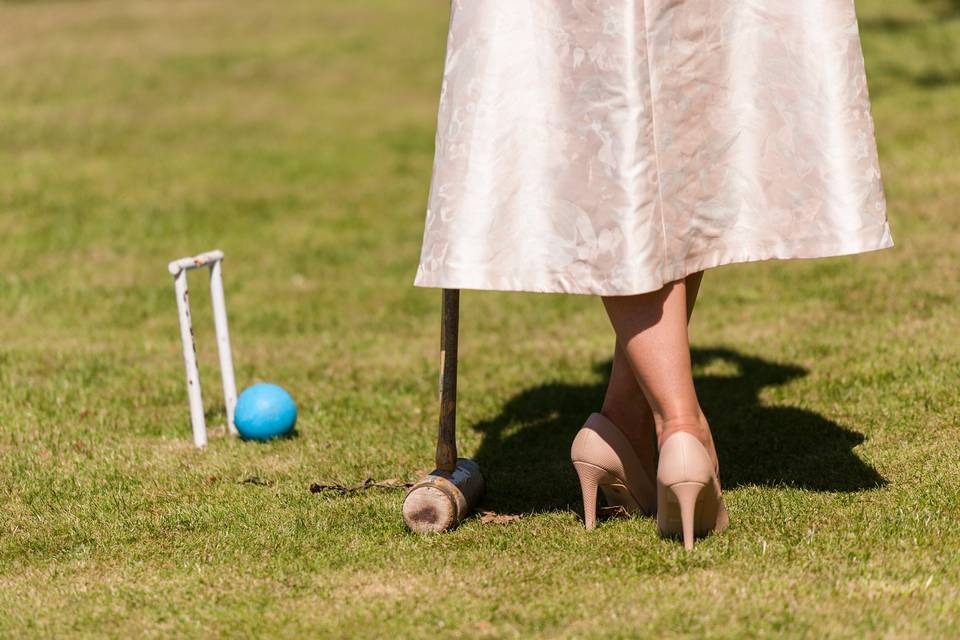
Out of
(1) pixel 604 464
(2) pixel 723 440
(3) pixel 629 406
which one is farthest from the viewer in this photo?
(2) pixel 723 440

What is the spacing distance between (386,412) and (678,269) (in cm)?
249

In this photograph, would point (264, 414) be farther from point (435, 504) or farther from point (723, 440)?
point (723, 440)

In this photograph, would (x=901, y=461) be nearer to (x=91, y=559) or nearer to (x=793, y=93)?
(x=793, y=93)

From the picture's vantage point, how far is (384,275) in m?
8.62

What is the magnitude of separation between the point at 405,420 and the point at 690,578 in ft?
7.72

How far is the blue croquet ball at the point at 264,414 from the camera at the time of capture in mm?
5008

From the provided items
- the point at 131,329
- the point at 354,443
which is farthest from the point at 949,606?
the point at 131,329

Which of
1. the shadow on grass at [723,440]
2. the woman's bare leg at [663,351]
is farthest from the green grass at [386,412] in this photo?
the woman's bare leg at [663,351]

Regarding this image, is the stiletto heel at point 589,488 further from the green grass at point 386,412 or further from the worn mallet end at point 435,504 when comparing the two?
the worn mallet end at point 435,504

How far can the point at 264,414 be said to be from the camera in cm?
501

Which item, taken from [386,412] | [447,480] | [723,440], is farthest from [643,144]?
[386,412]

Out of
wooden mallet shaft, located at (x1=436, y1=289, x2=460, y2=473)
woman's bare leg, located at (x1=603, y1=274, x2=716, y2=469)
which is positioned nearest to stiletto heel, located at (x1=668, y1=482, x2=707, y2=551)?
woman's bare leg, located at (x1=603, y1=274, x2=716, y2=469)

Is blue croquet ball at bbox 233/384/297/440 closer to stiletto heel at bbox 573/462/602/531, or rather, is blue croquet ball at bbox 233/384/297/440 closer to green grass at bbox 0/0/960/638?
green grass at bbox 0/0/960/638

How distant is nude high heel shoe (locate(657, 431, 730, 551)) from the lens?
10.6ft
